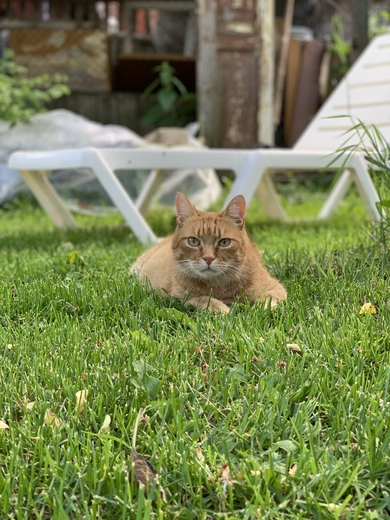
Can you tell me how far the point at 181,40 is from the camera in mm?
10578

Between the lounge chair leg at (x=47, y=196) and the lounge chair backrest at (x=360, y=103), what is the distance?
2.16 m

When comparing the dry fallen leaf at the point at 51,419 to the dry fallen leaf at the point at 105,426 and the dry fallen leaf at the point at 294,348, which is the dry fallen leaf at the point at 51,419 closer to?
the dry fallen leaf at the point at 105,426

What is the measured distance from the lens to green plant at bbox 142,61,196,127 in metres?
8.58

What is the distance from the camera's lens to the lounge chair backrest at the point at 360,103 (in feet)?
18.1

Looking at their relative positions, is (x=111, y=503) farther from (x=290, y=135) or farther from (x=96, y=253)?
(x=290, y=135)

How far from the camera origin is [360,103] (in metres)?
5.64

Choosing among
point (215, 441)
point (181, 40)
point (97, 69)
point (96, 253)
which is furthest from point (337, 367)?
point (181, 40)

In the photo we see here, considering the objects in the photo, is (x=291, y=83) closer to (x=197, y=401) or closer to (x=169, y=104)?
(x=169, y=104)

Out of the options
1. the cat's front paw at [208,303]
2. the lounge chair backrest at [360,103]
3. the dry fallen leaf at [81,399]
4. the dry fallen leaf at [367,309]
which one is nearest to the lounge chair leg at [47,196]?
the lounge chair backrest at [360,103]

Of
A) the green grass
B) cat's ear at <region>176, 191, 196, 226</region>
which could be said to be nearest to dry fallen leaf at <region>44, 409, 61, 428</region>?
the green grass

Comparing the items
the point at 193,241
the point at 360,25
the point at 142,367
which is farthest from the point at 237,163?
the point at 360,25

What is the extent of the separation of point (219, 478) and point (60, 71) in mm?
8476

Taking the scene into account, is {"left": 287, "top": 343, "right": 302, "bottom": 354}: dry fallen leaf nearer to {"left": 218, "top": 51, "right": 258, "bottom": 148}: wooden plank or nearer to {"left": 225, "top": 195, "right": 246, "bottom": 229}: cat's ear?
{"left": 225, "top": 195, "right": 246, "bottom": 229}: cat's ear

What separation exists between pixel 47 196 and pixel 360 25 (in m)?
4.75
